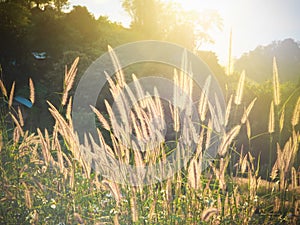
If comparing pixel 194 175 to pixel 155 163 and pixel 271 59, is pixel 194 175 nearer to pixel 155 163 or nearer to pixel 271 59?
pixel 155 163

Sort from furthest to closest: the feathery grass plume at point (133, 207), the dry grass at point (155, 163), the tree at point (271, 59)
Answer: the tree at point (271, 59)
the dry grass at point (155, 163)
the feathery grass plume at point (133, 207)

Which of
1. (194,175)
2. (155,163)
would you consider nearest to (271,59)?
(155,163)

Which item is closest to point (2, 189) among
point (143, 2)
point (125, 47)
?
point (125, 47)

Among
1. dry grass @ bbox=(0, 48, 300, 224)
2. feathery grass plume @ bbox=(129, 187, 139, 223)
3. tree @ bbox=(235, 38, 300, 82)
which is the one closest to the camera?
feathery grass plume @ bbox=(129, 187, 139, 223)

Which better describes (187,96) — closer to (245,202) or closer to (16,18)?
(245,202)

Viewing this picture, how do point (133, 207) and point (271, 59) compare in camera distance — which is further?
point (271, 59)

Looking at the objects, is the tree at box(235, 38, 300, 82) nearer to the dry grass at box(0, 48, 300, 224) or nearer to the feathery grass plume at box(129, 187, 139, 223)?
the dry grass at box(0, 48, 300, 224)

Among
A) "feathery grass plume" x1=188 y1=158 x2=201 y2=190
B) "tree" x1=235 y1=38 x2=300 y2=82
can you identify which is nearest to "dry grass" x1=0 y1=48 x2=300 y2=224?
"feathery grass plume" x1=188 y1=158 x2=201 y2=190

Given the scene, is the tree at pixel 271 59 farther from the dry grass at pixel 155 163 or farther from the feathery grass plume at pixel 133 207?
the feathery grass plume at pixel 133 207

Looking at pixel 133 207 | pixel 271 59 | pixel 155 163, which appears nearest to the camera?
pixel 133 207

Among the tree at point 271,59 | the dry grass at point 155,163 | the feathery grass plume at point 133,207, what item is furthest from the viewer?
the tree at point 271,59

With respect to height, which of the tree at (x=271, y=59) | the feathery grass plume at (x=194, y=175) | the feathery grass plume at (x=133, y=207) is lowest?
the feathery grass plume at (x=133, y=207)

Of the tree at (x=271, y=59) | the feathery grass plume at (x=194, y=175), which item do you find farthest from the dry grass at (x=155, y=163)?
the tree at (x=271, y=59)

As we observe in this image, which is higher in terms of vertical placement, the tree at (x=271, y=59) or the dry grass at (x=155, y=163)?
the tree at (x=271, y=59)
